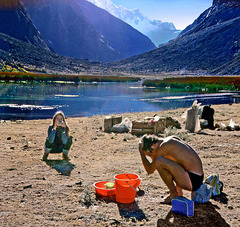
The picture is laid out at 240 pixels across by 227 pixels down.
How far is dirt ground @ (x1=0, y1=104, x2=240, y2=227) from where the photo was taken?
4855 millimetres

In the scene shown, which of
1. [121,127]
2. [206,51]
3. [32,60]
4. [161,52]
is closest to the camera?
[121,127]


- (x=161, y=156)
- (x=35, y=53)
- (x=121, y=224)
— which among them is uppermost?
(x=35, y=53)

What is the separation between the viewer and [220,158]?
28.6 feet

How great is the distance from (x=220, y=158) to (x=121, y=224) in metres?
4.88

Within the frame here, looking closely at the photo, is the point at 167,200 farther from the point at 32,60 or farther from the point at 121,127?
the point at 32,60

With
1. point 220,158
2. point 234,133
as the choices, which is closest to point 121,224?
point 220,158

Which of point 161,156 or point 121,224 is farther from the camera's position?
point 161,156

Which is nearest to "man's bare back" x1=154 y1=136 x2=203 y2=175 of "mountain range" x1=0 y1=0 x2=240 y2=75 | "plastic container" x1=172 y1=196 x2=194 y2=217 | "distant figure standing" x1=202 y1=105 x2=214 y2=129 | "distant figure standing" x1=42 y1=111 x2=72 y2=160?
"plastic container" x1=172 y1=196 x2=194 y2=217

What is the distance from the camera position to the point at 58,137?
843cm

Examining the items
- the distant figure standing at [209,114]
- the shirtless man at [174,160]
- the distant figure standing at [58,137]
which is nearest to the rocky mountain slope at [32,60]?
the distant figure standing at [209,114]

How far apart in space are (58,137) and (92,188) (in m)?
2.59

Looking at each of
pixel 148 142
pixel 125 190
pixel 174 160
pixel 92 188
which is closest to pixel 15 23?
pixel 92 188

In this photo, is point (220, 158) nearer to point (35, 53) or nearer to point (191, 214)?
point (191, 214)

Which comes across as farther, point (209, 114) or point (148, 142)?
point (209, 114)
